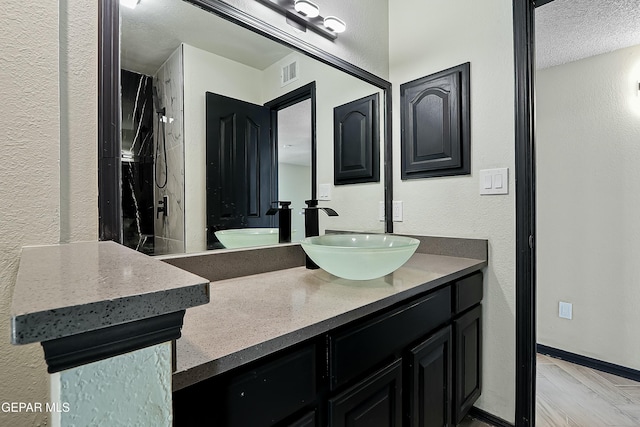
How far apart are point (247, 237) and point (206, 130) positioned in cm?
44

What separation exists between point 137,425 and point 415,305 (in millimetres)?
895

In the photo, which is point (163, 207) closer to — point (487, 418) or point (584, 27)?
point (487, 418)

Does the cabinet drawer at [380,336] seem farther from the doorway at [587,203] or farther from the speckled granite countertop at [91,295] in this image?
the doorway at [587,203]

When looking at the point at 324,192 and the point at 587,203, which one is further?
the point at 587,203

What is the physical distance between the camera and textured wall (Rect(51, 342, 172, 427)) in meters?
0.30

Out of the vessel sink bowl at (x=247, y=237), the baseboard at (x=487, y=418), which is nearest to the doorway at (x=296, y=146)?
the vessel sink bowl at (x=247, y=237)

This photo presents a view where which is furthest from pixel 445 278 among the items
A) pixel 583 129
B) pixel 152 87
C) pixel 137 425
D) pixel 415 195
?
pixel 583 129

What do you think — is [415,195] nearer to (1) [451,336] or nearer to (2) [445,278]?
(2) [445,278]

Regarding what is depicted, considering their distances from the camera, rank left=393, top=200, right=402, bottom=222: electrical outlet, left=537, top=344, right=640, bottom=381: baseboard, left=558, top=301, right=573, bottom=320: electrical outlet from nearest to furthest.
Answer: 1. left=393, top=200, right=402, bottom=222: electrical outlet
2. left=537, top=344, right=640, bottom=381: baseboard
3. left=558, top=301, right=573, bottom=320: electrical outlet

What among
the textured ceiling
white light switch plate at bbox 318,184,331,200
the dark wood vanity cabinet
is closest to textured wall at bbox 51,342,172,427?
the dark wood vanity cabinet

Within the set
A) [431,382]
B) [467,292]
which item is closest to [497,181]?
[467,292]

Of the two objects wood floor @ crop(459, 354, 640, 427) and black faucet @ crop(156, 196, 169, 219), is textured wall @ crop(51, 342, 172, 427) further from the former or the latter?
wood floor @ crop(459, 354, 640, 427)

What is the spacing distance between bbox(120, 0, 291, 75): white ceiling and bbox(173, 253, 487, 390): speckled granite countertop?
2.48 ft

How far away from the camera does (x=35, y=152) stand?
25.1 inches
